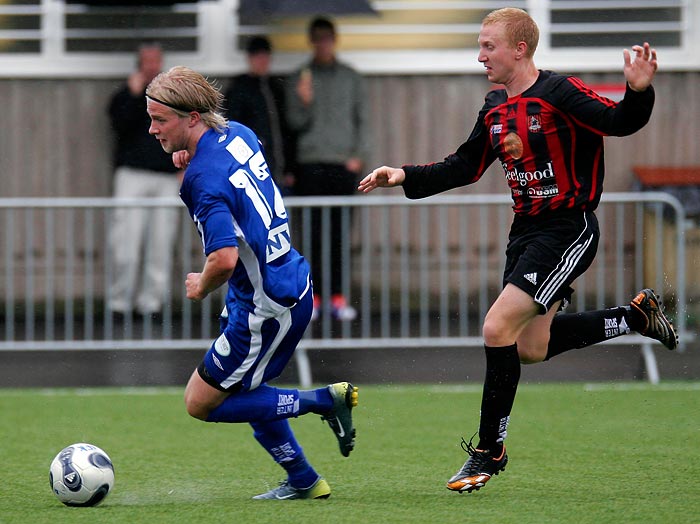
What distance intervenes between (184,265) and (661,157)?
16.1 feet

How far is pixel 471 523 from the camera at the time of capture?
4621 mm

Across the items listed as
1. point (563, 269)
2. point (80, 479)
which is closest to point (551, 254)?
point (563, 269)

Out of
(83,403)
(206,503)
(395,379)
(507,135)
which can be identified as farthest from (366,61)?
(206,503)

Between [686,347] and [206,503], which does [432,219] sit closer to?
[686,347]

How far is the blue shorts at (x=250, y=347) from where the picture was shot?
5.03m

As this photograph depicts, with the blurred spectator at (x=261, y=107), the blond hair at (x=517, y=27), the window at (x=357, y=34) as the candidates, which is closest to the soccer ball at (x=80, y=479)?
the blond hair at (x=517, y=27)

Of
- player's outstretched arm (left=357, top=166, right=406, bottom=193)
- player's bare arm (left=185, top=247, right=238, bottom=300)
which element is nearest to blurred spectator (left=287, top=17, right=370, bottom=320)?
player's outstretched arm (left=357, top=166, right=406, bottom=193)

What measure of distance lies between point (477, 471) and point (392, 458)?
111 cm

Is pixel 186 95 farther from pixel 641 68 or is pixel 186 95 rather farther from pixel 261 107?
pixel 261 107

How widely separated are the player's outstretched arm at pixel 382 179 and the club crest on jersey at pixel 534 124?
602mm

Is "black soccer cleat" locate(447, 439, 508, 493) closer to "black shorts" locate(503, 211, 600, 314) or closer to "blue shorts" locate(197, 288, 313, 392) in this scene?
"black shorts" locate(503, 211, 600, 314)

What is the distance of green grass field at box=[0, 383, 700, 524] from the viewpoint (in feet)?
16.0

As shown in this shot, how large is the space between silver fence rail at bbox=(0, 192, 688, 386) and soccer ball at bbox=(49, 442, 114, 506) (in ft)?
12.8

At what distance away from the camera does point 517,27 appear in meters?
5.44
